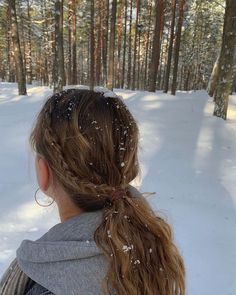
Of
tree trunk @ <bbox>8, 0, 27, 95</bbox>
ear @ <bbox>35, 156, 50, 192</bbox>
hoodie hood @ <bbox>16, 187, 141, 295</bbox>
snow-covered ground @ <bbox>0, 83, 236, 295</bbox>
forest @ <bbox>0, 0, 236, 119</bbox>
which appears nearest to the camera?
hoodie hood @ <bbox>16, 187, 141, 295</bbox>

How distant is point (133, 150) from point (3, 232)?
3837 mm

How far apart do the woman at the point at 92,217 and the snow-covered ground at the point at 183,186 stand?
38 centimetres

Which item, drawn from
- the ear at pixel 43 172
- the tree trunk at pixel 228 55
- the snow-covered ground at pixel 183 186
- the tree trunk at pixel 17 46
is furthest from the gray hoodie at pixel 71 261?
the tree trunk at pixel 17 46

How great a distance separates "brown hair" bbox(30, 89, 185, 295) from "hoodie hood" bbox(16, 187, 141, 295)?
0.03 metres

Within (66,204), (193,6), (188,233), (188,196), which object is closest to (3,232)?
(188,233)

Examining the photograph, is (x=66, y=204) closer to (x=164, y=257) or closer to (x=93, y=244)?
(x=93, y=244)

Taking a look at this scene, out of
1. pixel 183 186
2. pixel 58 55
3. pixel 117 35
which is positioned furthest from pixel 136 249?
pixel 117 35

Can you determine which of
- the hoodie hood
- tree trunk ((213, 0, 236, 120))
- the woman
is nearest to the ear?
the woman

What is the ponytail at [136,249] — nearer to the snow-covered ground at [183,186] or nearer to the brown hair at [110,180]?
the brown hair at [110,180]

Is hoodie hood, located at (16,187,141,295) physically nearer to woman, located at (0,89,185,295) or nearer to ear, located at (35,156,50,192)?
woman, located at (0,89,185,295)

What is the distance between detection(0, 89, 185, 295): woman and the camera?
1.09 m

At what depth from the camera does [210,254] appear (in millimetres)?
4355

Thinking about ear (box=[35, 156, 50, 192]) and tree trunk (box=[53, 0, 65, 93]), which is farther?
tree trunk (box=[53, 0, 65, 93])

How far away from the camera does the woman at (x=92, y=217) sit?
3.59 feet
